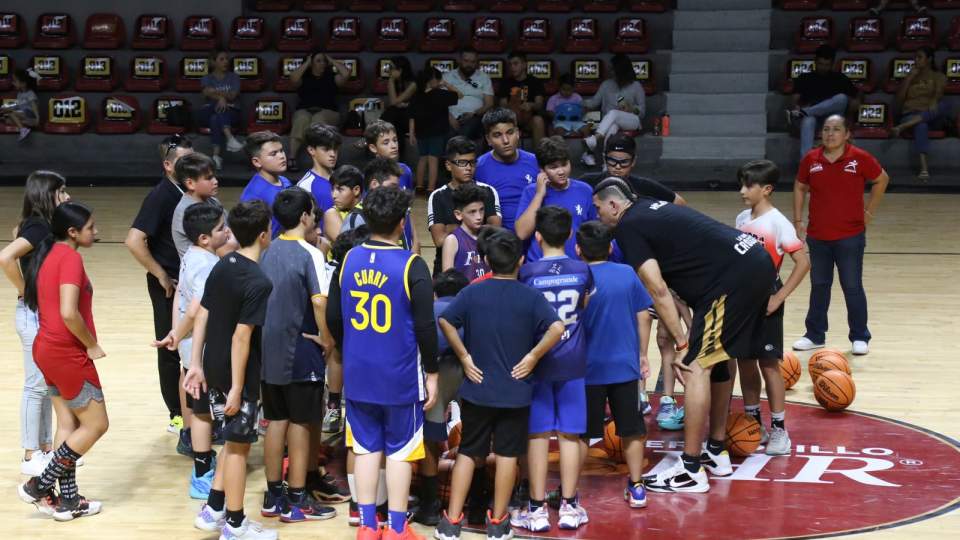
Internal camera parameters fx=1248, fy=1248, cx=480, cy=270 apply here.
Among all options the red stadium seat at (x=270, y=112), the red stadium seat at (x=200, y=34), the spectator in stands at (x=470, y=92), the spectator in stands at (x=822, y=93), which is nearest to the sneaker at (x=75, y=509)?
the spectator in stands at (x=470, y=92)

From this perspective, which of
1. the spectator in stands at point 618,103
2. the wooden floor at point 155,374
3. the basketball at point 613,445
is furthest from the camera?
the spectator in stands at point 618,103

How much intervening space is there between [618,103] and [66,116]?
809 centimetres

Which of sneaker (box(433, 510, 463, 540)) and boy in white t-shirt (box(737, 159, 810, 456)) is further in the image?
boy in white t-shirt (box(737, 159, 810, 456))

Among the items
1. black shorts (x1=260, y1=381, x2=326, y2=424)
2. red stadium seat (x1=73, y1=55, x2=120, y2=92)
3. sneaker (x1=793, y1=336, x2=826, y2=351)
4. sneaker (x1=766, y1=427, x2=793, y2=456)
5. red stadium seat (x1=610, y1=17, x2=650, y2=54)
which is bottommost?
sneaker (x1=793, y1=336, x2=826, y2=351)

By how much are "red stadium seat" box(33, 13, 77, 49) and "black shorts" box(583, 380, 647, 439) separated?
49.9 ft

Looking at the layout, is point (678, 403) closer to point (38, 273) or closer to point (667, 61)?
point (38, 273)

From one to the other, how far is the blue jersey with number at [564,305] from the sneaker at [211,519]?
1583 mm

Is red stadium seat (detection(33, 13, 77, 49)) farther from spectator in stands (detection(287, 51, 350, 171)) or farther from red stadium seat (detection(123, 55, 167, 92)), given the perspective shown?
spectator in stands (detection(287, 51, 350, 171))

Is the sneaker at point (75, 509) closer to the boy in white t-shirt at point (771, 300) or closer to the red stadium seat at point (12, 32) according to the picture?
the boy in white t-shirt at point (771, 300)

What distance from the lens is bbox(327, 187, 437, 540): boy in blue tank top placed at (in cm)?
535

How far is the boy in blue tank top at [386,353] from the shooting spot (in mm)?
5352

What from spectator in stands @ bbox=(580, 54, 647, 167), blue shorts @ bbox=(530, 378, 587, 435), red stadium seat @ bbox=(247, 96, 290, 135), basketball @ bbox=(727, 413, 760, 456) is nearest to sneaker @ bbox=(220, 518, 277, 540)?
blue shorts @ bbox=(530, 378, 587, 435)

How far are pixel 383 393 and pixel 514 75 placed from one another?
12.2m

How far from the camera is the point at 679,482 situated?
247 inches
